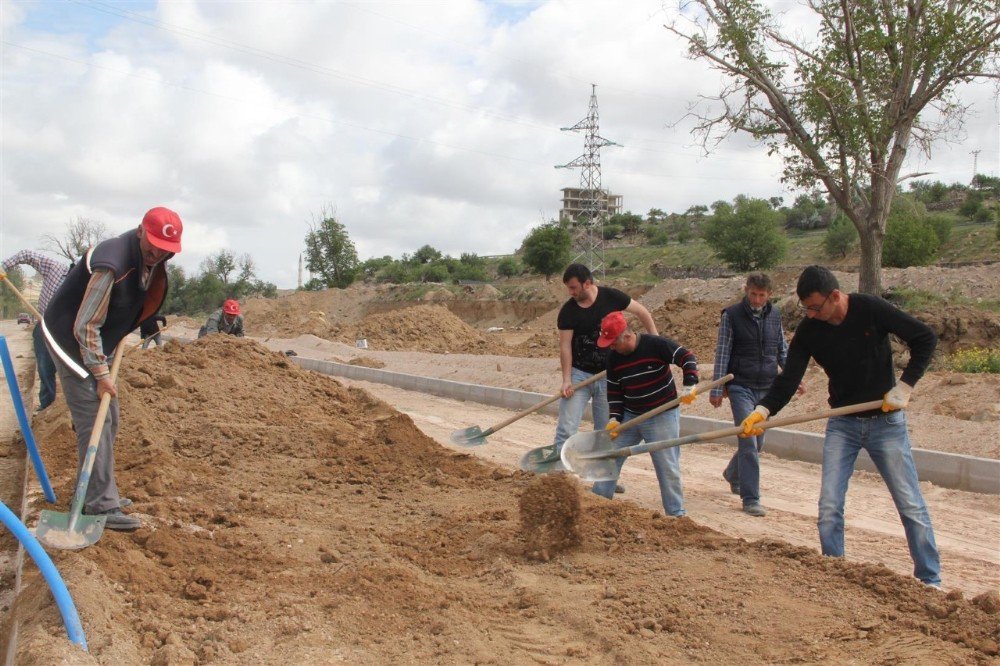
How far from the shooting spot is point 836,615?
360 cm

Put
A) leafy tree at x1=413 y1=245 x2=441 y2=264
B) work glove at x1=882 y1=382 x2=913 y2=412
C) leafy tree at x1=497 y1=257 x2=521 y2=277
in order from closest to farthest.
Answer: work glove at x1=882 y1=382 x2=913 y2=412, leafy tree at x1=497 y1=257 x2=521 y2=277, leafy tree at x1=413 y1=245 x2=441 y2=264

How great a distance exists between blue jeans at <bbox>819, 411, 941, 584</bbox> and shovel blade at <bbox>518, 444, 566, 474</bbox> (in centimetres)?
208

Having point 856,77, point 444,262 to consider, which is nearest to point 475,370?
point 856,77

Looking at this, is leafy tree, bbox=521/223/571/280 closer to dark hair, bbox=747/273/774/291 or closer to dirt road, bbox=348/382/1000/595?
dirt road, bbox=348/382/1000/595

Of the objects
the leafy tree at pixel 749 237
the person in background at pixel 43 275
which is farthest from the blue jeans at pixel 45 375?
the leafy tree at pixel 749 237

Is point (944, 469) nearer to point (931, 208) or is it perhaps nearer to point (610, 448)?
point (610, 448)

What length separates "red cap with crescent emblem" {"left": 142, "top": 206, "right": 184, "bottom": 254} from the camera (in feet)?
14.7

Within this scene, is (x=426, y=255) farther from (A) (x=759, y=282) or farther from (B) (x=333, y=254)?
(A) (x=759, y=282)

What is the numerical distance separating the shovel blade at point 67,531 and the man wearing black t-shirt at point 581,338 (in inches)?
135

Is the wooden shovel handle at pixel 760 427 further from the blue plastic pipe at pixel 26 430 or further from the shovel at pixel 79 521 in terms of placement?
the blue plastic pipe at pixel 26 430

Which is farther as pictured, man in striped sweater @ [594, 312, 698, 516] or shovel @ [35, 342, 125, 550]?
man in striped sweater @ [594, 312, 698, 516]

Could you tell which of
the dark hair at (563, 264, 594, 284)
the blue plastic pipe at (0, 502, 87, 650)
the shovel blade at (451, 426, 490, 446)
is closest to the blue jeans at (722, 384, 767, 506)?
the dark hair at (563, 264, 594, 284)

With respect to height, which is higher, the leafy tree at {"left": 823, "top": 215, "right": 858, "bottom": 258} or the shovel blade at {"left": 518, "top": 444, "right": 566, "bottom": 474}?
the leafy tree at {"left": 823, "top": 215, "right": 858, "bottom": 258}

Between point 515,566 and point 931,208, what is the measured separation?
62312 mm
